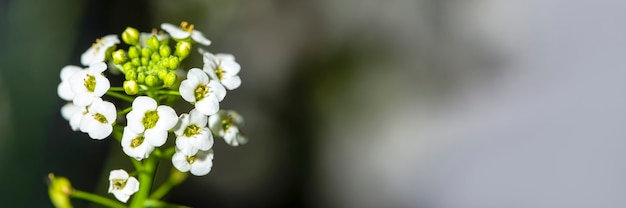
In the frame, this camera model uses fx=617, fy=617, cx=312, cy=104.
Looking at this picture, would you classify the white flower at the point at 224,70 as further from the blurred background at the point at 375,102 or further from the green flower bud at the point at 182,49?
the blurred background at the point at 375,102

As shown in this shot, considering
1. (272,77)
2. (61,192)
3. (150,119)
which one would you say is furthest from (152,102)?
(272,77)

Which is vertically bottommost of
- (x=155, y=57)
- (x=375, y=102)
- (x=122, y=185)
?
(x=122, y=185)

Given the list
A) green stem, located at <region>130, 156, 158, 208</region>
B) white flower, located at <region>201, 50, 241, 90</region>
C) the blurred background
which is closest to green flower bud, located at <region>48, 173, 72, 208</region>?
green stem, located at <region>130, 156, 158, 208</region>

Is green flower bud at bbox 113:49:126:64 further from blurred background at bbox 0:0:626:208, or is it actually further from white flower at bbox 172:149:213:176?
blurred background at bbox 0:0:626:208

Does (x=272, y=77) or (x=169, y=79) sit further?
(x=272, y=77)

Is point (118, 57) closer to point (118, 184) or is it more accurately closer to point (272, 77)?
point (118, 184)

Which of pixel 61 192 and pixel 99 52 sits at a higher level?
pixel 99 52
